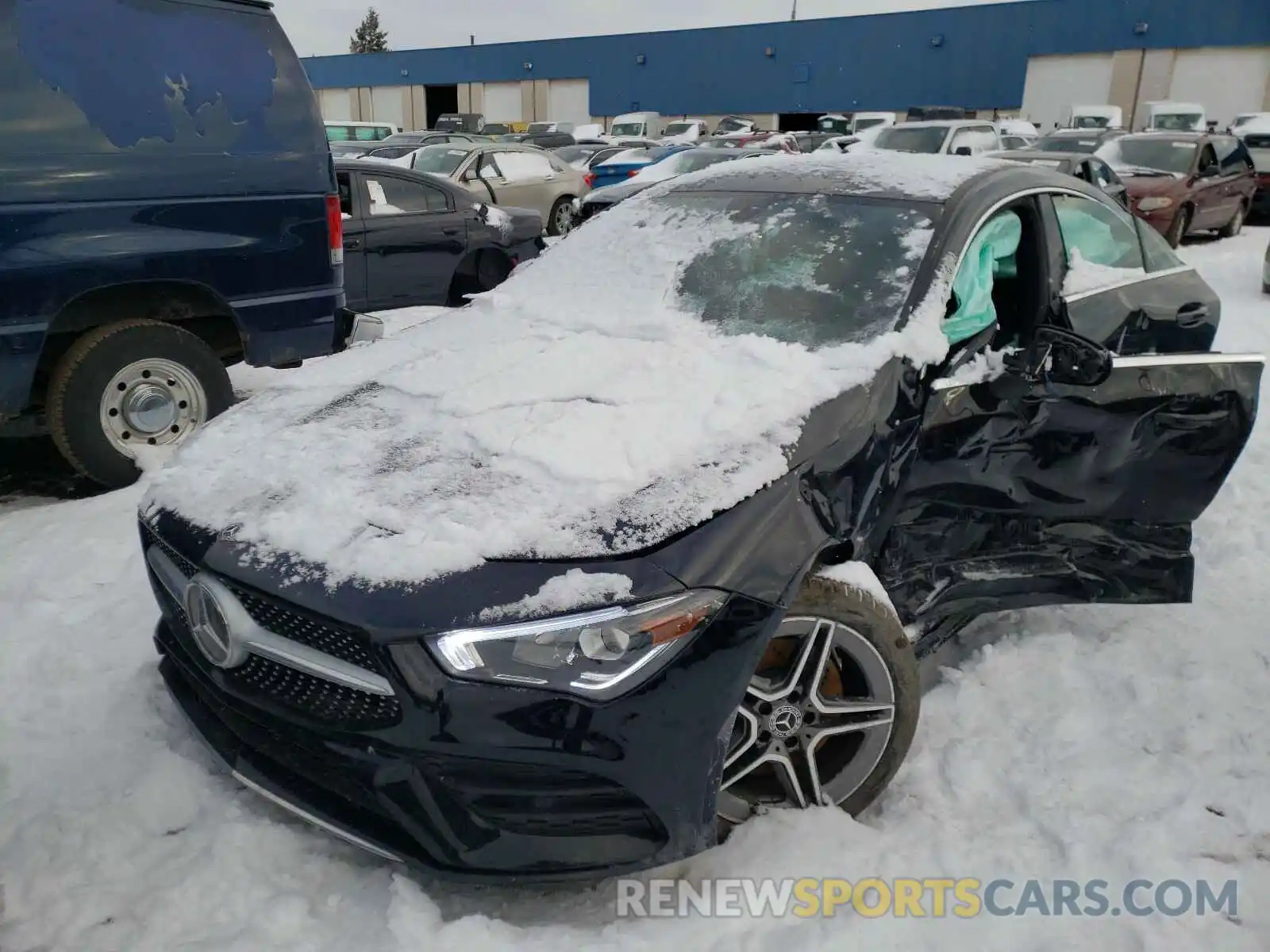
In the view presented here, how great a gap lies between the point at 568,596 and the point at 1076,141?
16874 mm

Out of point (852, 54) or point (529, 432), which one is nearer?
point (529, 432)

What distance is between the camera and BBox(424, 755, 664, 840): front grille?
6.44ft

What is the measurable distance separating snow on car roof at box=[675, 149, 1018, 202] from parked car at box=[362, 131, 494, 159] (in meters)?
11.0

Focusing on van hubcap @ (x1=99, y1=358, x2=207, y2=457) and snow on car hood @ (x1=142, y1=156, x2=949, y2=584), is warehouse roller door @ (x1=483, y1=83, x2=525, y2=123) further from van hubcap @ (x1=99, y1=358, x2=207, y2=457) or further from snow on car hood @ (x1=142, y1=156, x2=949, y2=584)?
snow on car hood @ (x1=142, y1=156, x2=949, y2=584)

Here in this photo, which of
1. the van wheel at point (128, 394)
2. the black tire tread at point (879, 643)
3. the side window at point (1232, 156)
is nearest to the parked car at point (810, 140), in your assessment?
the side window at point (1232, 156)

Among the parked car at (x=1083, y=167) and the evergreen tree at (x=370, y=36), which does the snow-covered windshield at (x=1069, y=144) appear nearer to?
the parked car at (x=1083, y=167)

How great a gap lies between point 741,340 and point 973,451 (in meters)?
0.80

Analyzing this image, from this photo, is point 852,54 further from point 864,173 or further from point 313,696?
point 313,696

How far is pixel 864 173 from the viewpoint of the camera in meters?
3.38

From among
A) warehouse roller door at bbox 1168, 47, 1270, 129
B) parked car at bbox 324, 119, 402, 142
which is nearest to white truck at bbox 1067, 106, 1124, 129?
warehouse roller door at bbox 1168, 47, 1270, 129

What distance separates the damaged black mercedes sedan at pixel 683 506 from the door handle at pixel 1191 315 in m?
0.03

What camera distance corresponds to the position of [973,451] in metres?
2.95

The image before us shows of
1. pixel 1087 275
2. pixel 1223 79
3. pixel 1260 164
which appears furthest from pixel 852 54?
pixel 1087 275

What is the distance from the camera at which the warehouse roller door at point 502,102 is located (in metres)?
48.7
